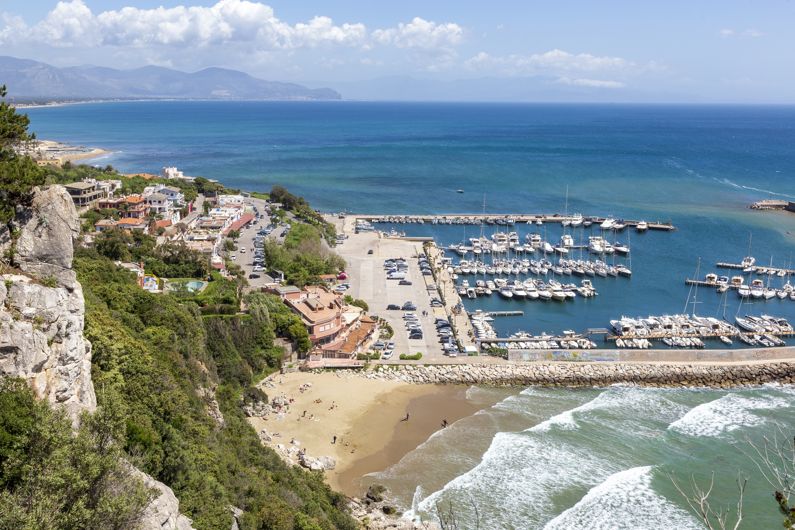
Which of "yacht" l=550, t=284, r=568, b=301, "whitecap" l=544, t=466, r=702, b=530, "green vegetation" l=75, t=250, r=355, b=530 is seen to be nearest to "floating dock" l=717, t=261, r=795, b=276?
"yacht" l=550, t=284, r=568, b=301

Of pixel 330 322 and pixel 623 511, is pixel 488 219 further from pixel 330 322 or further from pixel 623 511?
pixel 623 511

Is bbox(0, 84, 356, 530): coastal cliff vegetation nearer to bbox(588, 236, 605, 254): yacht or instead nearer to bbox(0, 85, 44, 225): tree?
bbox(0, 85, 44, 225): tree

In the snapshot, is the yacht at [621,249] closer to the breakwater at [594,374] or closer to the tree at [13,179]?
the breakwater at [594,374]

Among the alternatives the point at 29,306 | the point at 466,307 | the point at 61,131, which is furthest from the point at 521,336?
the point at 61,131

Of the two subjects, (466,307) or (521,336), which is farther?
(466,307)

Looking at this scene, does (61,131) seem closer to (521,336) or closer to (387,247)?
(387,247)

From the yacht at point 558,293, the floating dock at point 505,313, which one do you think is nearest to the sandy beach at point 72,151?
the floating dock at point 505,313
